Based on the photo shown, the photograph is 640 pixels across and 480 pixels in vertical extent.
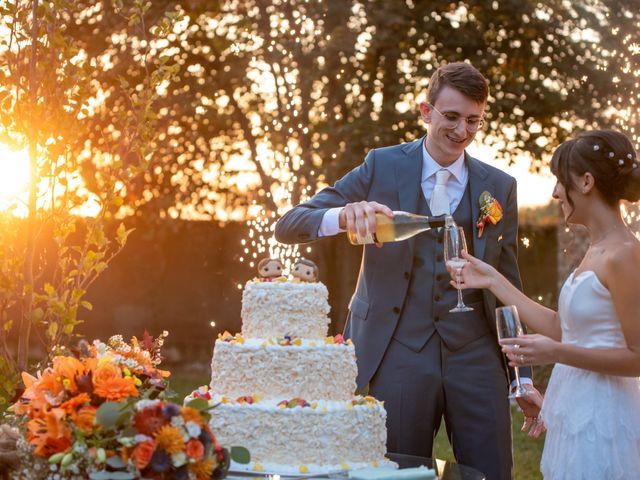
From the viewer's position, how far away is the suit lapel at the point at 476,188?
15.1 feet

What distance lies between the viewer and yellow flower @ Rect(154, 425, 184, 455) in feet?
10.5

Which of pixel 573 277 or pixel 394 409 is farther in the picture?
pixel 394 409

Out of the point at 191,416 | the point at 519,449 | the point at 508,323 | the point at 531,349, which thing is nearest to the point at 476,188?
the point at 508,323

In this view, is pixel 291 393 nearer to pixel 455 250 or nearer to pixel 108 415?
pixel 455 250

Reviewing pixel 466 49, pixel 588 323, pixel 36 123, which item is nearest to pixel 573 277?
pixel 588 323

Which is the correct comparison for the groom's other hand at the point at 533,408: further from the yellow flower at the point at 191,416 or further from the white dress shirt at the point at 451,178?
the yellow flower at the point at 191,416

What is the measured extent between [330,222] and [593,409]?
4.18 feet

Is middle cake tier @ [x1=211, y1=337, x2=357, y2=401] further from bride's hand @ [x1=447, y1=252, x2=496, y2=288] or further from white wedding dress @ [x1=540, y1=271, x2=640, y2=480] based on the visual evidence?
white wedding dress @ [x1=540, y1=271, x2=640, y2=480]

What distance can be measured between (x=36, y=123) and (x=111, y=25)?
938 cm

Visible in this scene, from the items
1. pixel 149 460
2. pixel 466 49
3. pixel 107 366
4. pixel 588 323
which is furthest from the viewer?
pixel 466 49

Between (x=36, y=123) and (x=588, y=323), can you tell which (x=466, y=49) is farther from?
(x=588, y=323)

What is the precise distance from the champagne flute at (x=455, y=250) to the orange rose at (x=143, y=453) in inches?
60.7

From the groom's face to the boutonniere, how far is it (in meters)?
0.23

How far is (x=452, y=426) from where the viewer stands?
460 centimetres
